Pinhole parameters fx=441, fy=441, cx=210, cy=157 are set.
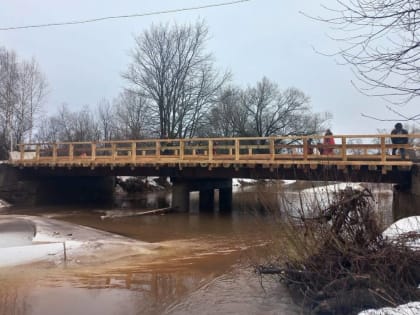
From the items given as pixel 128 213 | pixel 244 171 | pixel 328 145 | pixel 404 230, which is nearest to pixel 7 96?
pixel 128 213

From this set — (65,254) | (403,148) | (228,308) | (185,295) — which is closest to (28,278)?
(65,254)

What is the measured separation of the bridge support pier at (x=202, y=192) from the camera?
25939mm

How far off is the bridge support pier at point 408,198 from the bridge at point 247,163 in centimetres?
35

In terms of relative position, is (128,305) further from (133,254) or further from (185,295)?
(133,254)

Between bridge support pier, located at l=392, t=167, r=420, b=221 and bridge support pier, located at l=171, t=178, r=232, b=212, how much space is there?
1121 cm

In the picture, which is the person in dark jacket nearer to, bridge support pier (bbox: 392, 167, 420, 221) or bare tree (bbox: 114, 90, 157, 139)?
bridge support pier (bbox: 392, 167, 420, 221)

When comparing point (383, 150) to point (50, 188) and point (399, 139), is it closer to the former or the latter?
point (399, 139)

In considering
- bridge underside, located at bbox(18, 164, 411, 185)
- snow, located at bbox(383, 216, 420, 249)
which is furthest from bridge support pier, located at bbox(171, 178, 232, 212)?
snow, located at bbox(383, 216, 420, 249)

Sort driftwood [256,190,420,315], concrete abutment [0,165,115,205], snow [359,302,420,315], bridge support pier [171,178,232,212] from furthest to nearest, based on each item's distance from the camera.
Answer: concrete abutment [0,165,115,205], bridge support pier [171,178,232,212], driftwood [256,190,420,315], snow [359,302,420,315]

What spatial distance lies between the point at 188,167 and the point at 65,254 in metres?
13.1

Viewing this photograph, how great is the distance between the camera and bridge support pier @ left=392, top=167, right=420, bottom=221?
16.5 metres

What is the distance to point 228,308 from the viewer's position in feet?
25.5

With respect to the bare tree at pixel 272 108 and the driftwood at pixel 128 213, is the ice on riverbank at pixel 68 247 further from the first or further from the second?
the bare tree at pixel 272 108

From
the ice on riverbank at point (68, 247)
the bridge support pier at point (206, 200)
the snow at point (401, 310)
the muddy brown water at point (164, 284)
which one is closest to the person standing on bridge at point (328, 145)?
the muddy brown water at point (164, 284)
